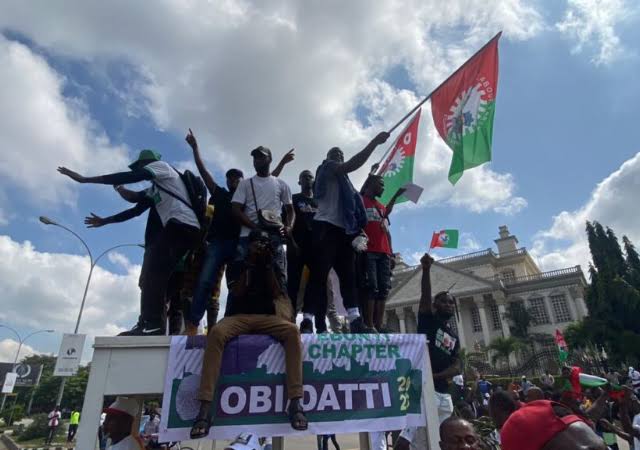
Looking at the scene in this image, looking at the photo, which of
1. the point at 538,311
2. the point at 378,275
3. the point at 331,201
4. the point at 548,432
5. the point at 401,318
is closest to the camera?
the point at 548,432

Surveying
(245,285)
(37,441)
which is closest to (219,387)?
(245,285)

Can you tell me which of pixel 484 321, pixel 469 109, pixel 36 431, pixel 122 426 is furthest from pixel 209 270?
pixel 484 321

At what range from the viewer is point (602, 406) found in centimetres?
476

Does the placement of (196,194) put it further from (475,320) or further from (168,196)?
(475,320)

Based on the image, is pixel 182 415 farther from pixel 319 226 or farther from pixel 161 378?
pixel 319 226

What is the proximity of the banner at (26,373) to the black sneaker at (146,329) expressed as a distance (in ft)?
102

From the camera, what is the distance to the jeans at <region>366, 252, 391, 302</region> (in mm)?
4191

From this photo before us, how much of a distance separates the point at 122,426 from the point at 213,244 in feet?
5.36

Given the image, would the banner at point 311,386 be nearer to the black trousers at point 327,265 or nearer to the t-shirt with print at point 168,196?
the black trousers at point 327,265

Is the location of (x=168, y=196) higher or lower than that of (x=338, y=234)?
higher

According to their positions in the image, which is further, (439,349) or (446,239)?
(446,239)

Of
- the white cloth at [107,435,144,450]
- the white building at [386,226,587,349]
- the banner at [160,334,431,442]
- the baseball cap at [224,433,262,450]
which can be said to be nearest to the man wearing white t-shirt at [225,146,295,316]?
the banner at [160,334,431,442]

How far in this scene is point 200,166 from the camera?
4.17 m

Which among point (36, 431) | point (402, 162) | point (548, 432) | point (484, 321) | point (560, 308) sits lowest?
point (36, 431)
